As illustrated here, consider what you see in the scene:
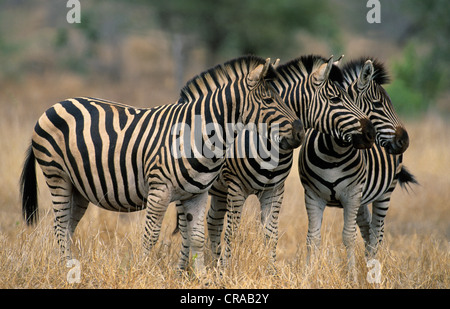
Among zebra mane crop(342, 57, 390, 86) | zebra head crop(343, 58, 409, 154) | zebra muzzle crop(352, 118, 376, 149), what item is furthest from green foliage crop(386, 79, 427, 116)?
zebra muzzle crop(352, 118, 376, 149)

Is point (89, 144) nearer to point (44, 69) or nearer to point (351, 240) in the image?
point (351, 240)

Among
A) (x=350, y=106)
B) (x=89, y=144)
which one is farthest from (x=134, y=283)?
(x=350, y=106)

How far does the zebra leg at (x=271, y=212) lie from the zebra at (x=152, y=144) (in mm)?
681

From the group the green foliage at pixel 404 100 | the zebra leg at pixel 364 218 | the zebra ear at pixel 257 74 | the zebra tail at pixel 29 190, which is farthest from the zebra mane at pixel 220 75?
the green foliage at pixel 404 100

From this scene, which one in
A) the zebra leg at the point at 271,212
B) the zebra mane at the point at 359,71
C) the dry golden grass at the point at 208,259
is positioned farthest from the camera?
the zebra mane at the point at 359,71

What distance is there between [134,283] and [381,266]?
83.1 inches

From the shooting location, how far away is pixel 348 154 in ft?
17.1

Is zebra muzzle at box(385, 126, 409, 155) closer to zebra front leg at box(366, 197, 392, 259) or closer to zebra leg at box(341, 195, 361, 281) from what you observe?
zebra leg at box(341, 195, 361, 281)

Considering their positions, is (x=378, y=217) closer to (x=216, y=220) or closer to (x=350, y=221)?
(x=350, y=221)

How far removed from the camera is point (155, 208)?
187 inches

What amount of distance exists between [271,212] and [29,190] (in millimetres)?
2485

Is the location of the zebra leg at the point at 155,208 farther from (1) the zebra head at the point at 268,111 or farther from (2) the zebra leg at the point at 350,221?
(2) the zebra leg at the point at 350,221

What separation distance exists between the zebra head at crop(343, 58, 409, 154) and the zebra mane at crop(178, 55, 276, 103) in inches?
37.1

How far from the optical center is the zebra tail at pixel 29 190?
563cm
